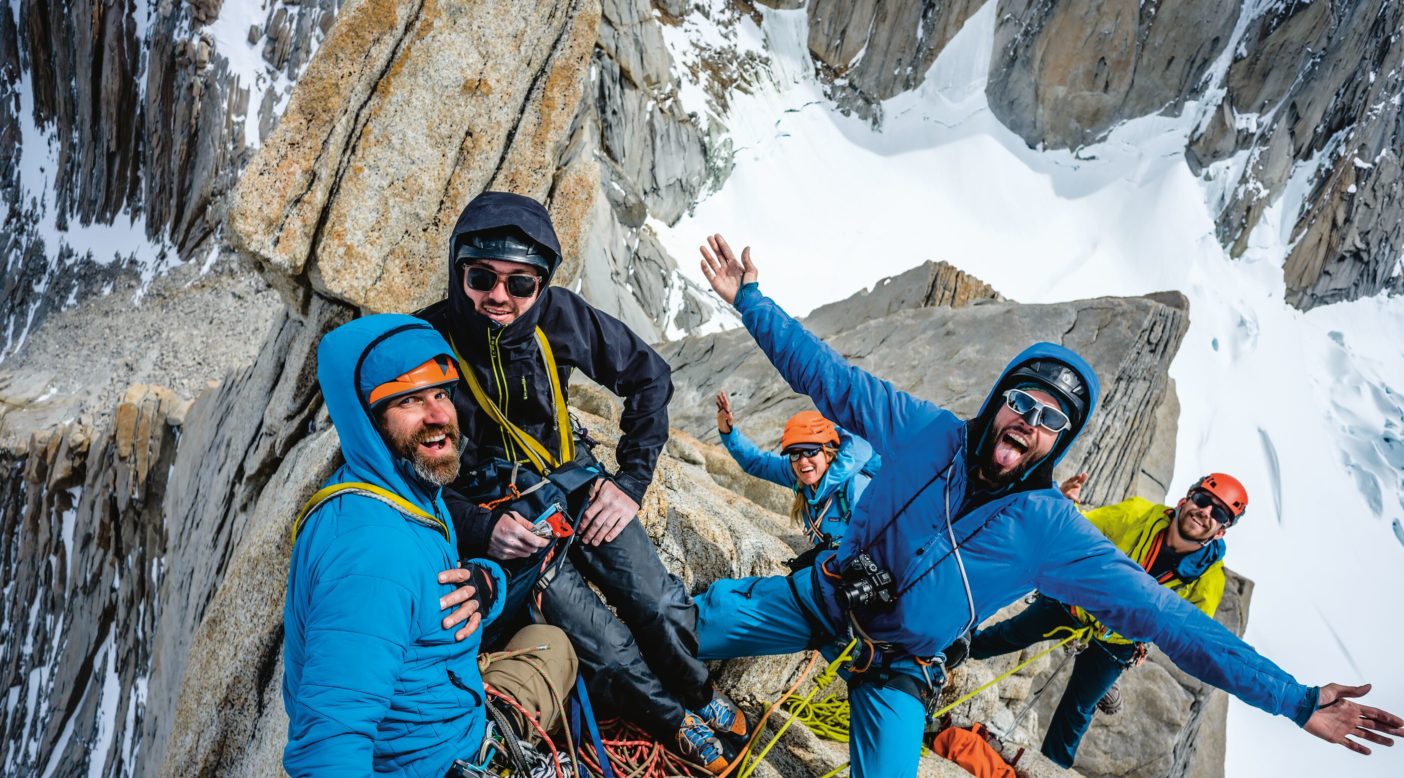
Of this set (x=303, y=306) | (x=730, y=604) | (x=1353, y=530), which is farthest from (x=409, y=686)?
(x=1353, y=530)

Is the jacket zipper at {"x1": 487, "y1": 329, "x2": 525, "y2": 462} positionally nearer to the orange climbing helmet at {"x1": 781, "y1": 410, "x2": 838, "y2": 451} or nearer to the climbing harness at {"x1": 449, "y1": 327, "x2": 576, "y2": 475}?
the climbing harness at {"x1": 449, "y1": 327, "x2": 576, "y2": 475}

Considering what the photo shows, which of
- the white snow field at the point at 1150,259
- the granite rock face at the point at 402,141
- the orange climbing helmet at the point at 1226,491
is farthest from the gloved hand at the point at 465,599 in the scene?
the white snow field at the point at 1150,259

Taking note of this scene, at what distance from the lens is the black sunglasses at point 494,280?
151 inches

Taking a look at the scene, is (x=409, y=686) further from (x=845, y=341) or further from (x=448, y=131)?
(x=845, y=341)

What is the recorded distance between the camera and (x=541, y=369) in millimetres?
4152

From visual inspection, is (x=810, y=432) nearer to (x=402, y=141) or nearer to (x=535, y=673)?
(x=535, y=673)

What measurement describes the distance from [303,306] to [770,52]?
53963mm

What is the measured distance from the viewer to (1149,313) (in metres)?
17.2

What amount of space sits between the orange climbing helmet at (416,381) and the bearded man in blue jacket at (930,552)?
77.9 inches

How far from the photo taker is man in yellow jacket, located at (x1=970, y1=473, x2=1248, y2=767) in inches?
247

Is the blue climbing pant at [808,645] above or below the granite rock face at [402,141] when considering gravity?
below

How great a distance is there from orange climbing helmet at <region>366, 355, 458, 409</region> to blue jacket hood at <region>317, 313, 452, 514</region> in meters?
0.03

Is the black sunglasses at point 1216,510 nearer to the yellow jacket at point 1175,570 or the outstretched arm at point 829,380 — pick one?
the yellow jacket at point 1175,570

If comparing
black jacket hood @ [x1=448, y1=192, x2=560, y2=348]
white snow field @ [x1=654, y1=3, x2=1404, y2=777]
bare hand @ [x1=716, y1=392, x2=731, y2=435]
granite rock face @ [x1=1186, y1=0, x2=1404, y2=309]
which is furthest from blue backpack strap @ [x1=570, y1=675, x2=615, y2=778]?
granite rock face @ [x1=1186, y1=0, x2=1404, y2=309]
